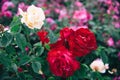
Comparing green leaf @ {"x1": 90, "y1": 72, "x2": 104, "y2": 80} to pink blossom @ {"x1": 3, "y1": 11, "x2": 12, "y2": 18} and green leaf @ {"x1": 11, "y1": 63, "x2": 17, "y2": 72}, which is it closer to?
green leaf @ {"x1": 11, "y1": 63, "x2": 17, "y2": 72}

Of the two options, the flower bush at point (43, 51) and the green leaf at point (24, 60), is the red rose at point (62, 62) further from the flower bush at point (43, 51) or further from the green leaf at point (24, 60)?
the green leaf at point (24, 60)

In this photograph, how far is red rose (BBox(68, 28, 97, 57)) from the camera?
1.63 metres

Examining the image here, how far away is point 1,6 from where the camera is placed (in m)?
3.87

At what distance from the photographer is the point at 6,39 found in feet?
5.33

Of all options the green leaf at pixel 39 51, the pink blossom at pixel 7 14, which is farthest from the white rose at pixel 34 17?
the pink blossom at pixel 7 14

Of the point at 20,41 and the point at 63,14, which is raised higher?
the point at 63,14

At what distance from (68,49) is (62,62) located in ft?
0.36

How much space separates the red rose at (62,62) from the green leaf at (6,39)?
200 mm

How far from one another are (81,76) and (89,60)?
46 centimetres

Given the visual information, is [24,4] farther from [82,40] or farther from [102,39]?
[82,40]

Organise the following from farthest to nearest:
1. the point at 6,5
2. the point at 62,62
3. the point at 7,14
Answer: the point at 6,5 → the point at 7,14 → the point at 62,62

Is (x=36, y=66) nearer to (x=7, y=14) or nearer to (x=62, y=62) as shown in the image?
(x=62, y=62)

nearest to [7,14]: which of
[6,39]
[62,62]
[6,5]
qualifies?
[6,5]

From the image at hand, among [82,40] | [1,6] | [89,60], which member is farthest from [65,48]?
[1,6]
